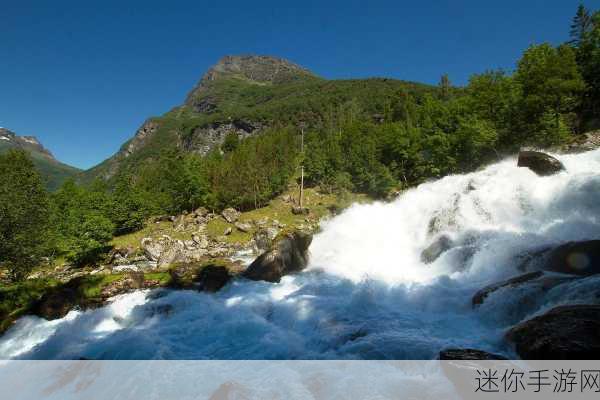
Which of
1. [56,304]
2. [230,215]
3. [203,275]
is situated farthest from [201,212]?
[56,304]

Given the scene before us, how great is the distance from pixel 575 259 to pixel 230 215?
1661 inches

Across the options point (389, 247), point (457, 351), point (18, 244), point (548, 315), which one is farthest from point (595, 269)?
point (18, 244)

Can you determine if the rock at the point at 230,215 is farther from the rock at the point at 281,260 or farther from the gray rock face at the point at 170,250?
the rock at the point at 281,260

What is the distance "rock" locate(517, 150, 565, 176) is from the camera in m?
24.5

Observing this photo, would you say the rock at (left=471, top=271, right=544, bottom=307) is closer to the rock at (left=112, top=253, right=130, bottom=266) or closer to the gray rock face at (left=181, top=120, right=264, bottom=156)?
the rock at (left=112, top=253, right=130, bottom=266)

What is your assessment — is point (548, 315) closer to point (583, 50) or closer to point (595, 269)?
point (595, 269)

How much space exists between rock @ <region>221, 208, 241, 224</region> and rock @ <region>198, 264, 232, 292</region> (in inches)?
919

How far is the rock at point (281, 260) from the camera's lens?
23375mm

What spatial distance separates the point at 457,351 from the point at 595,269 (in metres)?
8.42

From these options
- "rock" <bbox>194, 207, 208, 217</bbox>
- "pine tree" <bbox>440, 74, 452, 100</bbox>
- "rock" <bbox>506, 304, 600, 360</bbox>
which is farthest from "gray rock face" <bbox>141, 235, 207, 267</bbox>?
"pine tree" <bbox>440, 74, 452, 100</bbox>

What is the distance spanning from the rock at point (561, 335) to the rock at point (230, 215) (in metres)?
41.7

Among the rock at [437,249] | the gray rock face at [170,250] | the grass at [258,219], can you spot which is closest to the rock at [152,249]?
the gray rock face at [170,250]

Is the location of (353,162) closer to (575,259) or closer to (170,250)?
(170,250)

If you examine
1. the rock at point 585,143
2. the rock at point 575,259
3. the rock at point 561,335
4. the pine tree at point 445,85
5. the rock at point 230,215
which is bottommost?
the rock at point 561,335
